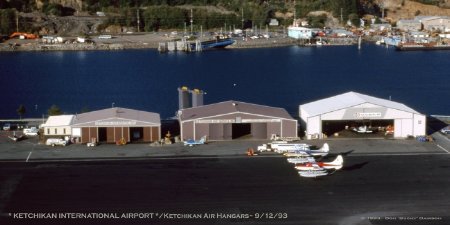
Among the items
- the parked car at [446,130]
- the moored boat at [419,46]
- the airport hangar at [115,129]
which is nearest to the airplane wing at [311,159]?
the airport hangar at [115,129]

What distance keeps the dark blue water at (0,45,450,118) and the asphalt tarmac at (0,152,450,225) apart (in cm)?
1502

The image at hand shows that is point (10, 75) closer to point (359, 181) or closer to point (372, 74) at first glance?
point (372, 74)

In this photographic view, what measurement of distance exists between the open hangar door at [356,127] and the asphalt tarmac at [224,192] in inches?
130

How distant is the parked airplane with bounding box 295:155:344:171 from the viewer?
851 inches

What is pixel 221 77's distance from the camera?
54.8 m

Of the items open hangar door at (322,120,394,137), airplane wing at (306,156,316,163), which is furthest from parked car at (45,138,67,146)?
open hangar door at (322,120,394,137)

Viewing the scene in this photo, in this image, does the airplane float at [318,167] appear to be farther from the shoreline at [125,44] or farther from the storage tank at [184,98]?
the shoreline at [125,44]

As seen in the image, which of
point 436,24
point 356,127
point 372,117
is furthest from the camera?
point 436,24

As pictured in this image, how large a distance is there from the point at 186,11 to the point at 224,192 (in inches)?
2694

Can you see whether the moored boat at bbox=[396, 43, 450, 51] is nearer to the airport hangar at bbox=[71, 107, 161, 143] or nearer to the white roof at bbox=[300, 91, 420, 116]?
the white roof at bbox=[300, 91, 420, 116]

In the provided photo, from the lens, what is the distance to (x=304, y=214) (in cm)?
1836

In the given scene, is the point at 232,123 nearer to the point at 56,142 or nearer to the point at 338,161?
the point at 338,161

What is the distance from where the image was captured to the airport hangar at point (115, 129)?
86.0ft

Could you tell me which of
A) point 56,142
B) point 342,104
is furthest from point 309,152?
point 56,142
